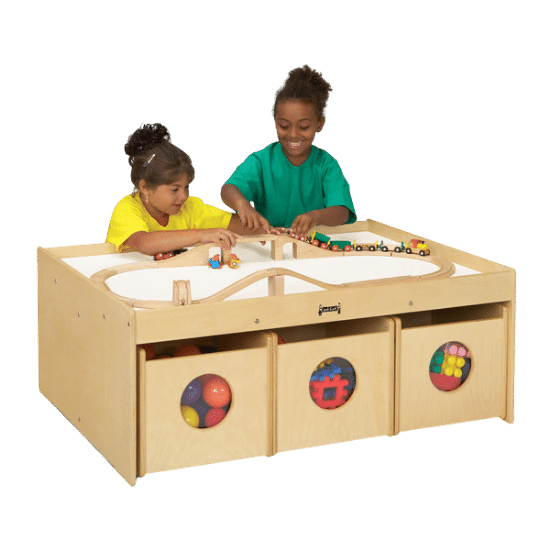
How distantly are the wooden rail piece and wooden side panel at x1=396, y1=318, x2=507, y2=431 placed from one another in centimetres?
22

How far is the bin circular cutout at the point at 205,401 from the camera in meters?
3.94

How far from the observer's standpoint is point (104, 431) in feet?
13.3

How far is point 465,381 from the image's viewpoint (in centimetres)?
437

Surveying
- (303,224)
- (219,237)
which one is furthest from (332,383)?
(303,224)

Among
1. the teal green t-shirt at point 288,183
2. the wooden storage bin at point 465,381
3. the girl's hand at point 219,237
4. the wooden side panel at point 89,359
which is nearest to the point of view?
the wooden side panel at point 89,359

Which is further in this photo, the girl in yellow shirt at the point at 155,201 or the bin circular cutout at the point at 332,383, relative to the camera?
the girl in yellow shirt at the point at 155,201

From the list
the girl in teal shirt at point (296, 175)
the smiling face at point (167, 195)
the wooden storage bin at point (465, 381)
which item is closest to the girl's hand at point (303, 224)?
the girl in teal shirt at point (296, 175)

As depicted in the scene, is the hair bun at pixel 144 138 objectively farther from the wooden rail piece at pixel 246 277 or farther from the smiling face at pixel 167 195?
the wooden rail piece at pixel 246 277

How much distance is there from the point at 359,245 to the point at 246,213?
0.46 m

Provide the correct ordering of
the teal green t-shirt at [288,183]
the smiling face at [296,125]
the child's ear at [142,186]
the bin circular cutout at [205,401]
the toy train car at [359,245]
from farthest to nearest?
1. the teal green t-shirt at [288,183]
2. the smiling face at [296,125]
3. the toy train car at [359,245]
4. the child's ear at [142,186]
5. the bin circular cutout at [205,401]

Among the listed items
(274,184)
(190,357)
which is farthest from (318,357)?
(274,184)

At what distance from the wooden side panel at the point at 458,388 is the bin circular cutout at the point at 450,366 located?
0.02m

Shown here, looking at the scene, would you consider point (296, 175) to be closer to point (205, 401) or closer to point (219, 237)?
point (219, 237)

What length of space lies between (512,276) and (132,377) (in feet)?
4.75
